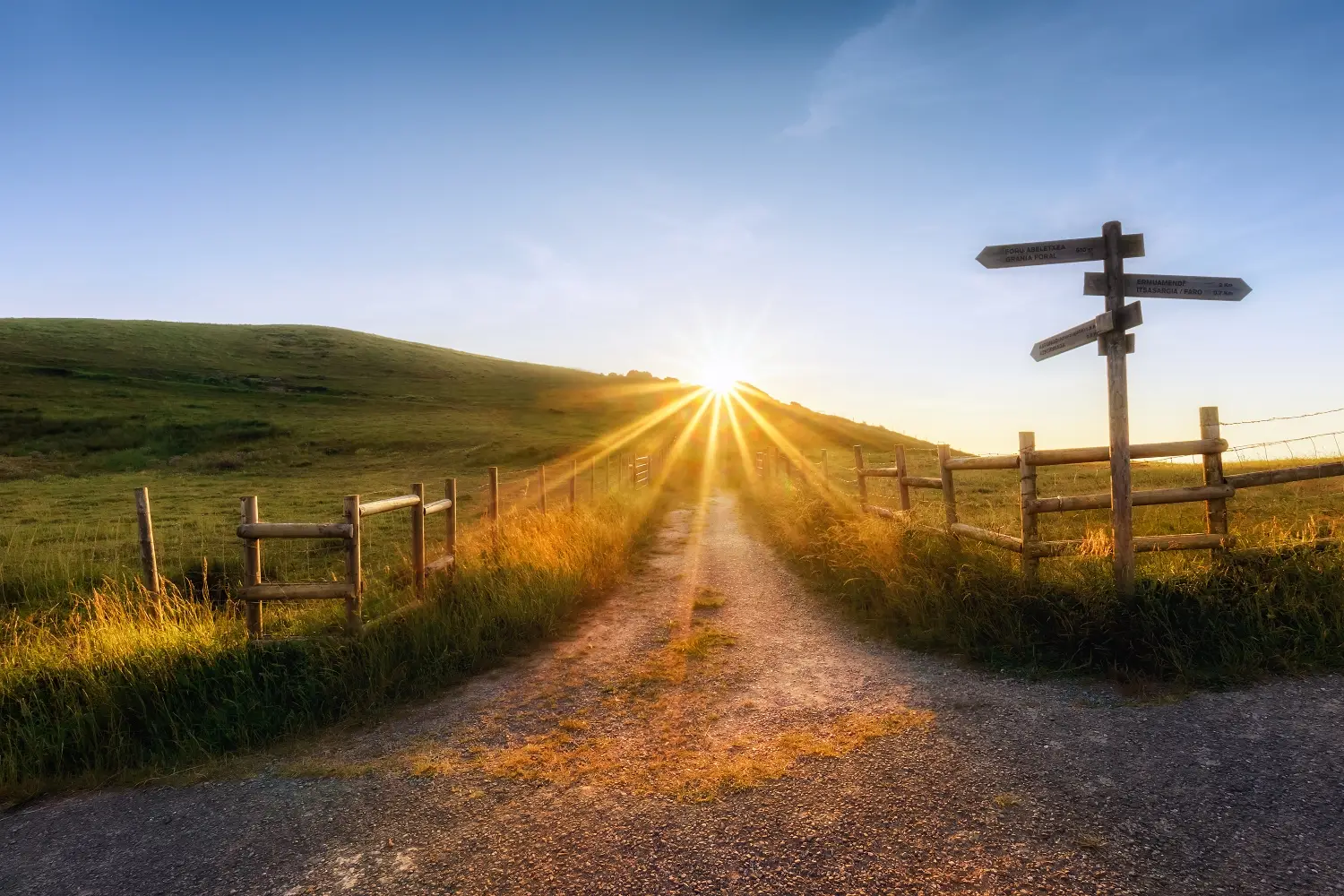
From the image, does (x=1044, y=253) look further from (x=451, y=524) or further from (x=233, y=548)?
(x=233, y=548)

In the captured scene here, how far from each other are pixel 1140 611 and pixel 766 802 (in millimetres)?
4028

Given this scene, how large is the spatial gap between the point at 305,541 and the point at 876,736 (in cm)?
1528

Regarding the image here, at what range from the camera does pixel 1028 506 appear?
23.1 feet

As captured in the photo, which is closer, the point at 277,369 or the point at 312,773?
the point at 312,773

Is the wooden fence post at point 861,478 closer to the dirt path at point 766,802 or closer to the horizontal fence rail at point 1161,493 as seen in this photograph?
the horizontal fence rail at point 1161,493

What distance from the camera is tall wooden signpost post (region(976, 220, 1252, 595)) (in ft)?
20.5

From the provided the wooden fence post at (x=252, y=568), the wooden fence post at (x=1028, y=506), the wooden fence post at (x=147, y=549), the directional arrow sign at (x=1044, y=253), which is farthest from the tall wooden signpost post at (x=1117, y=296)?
the wooden fence post at (x=147, y=549)

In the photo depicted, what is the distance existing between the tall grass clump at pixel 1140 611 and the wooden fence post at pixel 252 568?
6399 mm

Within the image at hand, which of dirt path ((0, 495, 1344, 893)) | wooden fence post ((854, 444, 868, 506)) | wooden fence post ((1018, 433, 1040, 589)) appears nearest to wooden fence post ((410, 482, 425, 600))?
dirt path ((0, 495, 1344, 893))

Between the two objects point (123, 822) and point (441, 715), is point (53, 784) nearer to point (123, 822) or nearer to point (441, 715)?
point (123, 822)

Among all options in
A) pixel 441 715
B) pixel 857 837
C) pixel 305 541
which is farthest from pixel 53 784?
pixel 305 541

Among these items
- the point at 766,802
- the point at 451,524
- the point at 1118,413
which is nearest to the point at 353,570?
the point at 451,524

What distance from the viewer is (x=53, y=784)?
4.98m

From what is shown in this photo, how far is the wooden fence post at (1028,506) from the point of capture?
697 centimetres
